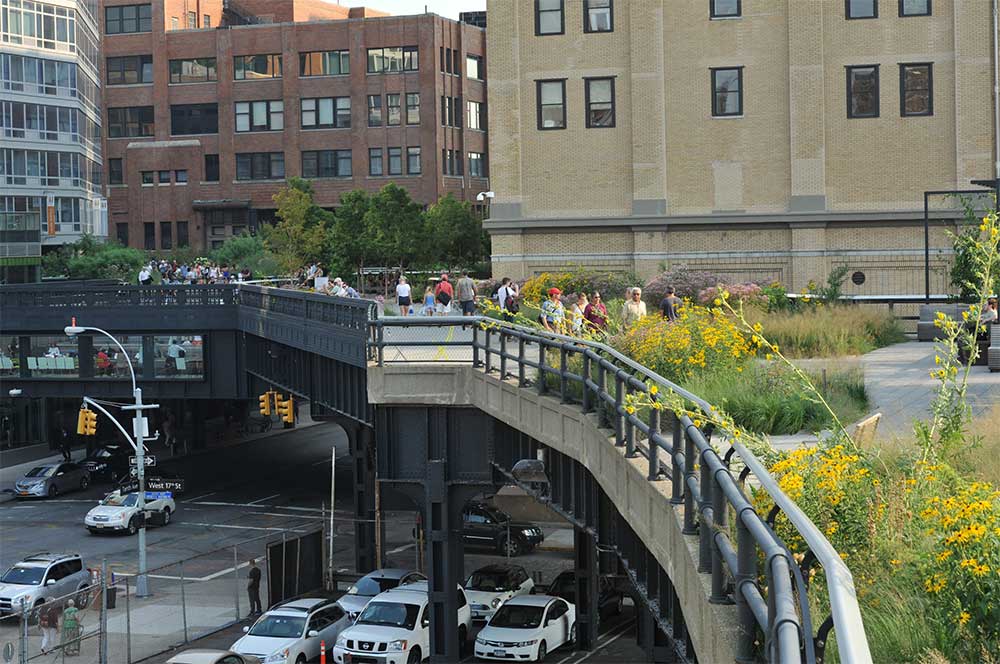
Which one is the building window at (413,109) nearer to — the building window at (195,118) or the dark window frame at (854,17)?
the building window at (195,118)

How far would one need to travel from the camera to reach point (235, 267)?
83.6 meters

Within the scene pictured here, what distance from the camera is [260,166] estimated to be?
104875mm

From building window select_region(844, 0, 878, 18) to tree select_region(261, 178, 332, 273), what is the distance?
28294 millimetres

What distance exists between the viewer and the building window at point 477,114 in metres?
106

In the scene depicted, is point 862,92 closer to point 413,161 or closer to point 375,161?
point 413,161

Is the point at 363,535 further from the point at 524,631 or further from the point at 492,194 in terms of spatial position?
→ the point at 492,194

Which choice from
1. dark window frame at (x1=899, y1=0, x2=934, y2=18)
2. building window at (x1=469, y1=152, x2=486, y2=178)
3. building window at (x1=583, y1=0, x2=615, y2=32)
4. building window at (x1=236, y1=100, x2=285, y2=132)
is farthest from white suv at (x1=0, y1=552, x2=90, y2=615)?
building window at (x1=469, y1=152, x2=486, y2=178)

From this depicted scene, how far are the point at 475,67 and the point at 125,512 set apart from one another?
62.5m

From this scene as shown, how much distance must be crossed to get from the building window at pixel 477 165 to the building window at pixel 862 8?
185ft

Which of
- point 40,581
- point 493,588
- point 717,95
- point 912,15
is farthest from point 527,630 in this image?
point 912,15

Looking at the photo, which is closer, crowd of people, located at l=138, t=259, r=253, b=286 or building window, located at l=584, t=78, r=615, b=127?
building window, located at l=584, t=78, r=615, b=127

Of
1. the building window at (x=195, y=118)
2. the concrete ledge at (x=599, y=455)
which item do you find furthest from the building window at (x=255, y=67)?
the concrete ledge at (x=599, y=455)

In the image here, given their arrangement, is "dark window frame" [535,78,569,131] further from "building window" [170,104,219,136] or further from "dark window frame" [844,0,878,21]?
"building window" [170,104,219,136]

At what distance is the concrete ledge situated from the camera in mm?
9289
